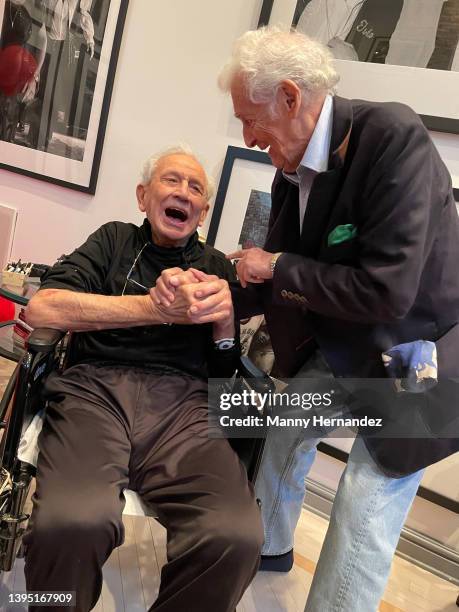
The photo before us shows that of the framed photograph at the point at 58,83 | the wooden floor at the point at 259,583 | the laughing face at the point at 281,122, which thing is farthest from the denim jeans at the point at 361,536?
the framed photograph at the point at 58,83

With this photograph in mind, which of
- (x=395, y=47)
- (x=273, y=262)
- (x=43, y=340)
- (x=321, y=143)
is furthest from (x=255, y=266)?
(x=395, y=47)

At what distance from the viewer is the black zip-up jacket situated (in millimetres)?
1493

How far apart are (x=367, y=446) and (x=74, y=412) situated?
0.77 metres

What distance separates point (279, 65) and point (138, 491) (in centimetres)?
108

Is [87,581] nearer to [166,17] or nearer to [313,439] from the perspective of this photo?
[313,439]

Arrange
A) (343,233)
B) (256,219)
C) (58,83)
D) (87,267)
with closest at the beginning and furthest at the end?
(343,233), (87,267), (256,219), (58,83)

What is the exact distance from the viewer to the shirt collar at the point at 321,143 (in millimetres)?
1137

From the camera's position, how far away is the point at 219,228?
2.19 meters

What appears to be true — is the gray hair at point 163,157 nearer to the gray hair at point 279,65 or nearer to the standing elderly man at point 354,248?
the standing elderly man at point 354,248

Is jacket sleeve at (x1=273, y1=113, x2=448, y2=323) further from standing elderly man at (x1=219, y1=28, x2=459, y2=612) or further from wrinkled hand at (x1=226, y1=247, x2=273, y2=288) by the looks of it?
wrinkled hand at (x1=226, y1=247, x2=273, y2=288)

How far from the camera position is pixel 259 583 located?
174 centimetres

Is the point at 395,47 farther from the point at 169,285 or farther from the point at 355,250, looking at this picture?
the point at 169,285

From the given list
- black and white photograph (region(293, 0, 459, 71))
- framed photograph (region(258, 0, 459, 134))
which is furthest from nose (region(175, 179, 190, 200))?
black and white photograph (region(293, 0, 459, 71))

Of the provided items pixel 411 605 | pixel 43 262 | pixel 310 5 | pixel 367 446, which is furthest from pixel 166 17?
pixel 411 605
